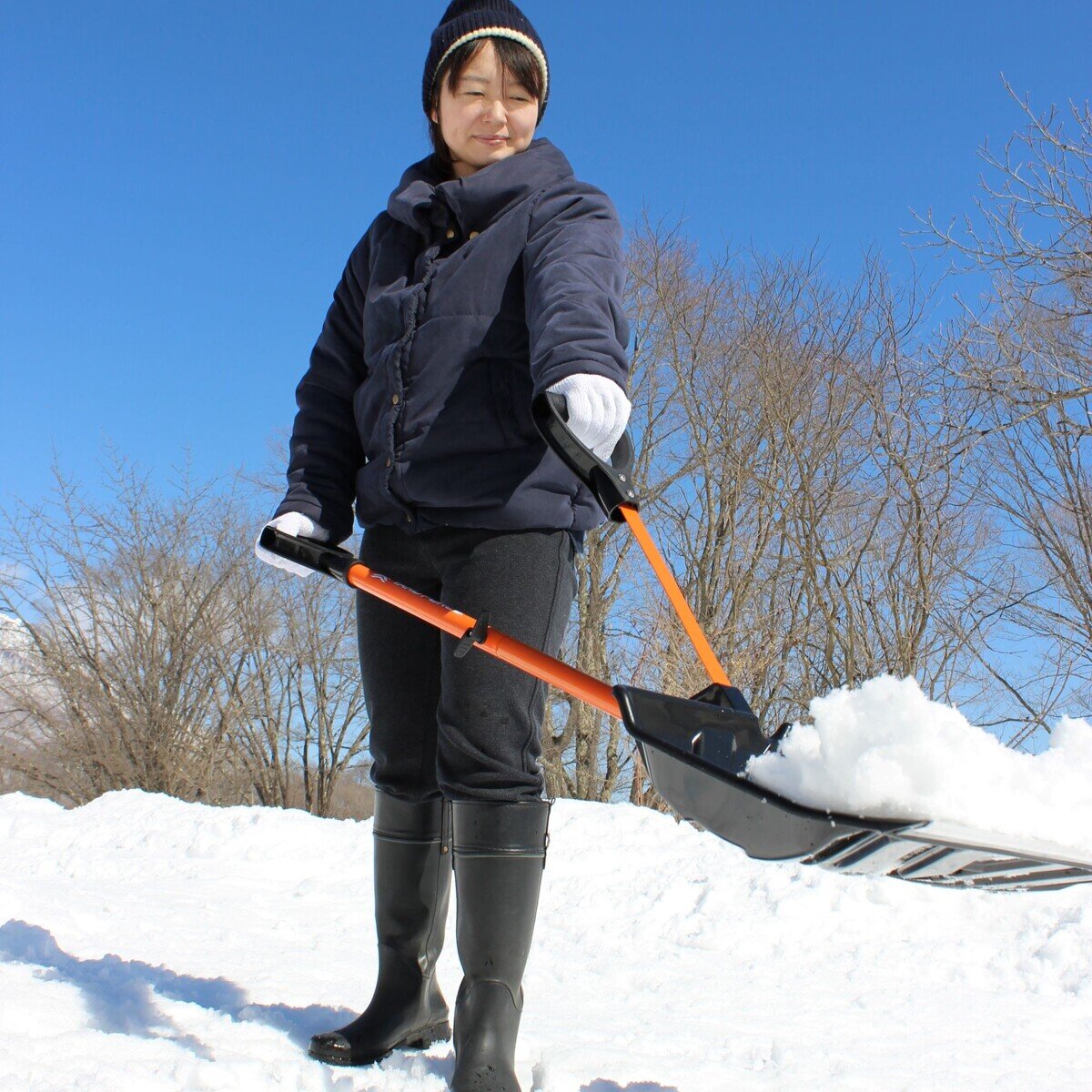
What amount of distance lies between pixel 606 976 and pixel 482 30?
2.19 m

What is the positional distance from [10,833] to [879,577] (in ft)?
22.6

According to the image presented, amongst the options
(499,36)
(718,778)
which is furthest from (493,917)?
(499,36)

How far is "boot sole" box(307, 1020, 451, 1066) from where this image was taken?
61.6 inches

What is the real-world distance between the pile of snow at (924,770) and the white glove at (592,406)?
1.60 feet

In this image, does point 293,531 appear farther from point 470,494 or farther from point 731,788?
point 731,788

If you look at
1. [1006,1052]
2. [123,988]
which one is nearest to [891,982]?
[1006,1052]

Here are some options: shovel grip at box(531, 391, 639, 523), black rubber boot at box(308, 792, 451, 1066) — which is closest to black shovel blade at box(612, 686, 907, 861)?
shovel grip at box(531, 391, 639, 523)

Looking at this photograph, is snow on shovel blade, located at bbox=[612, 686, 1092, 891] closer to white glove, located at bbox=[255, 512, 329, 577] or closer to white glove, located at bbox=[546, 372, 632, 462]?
white glove, located at bbox=[546, 372, 632, 462]

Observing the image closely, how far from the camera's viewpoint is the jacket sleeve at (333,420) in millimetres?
1852

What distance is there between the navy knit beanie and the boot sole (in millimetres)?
1676

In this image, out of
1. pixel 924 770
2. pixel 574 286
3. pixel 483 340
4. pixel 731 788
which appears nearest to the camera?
pixel 924 770

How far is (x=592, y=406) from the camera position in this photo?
1385 mm

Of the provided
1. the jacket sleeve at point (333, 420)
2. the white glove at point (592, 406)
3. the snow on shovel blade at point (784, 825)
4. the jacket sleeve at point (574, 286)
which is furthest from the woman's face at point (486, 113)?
the snow on shovel blade at point (784, 825)

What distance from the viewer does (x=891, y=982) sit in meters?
2.46
